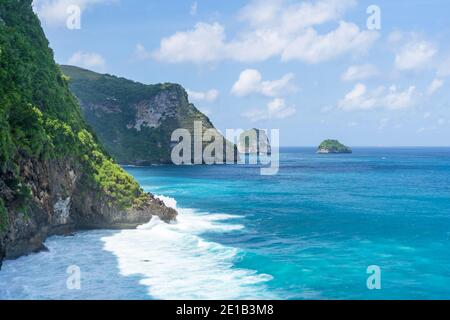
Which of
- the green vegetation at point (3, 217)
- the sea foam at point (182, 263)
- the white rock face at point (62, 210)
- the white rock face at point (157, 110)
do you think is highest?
the white rock face at point (157, 110)

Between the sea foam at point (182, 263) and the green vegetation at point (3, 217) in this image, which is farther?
the sea foam at point (182, 263)

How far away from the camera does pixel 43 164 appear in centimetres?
3331

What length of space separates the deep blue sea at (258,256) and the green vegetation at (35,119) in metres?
5.58

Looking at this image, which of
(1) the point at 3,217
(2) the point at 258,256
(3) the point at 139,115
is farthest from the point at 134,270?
(3) the point at 139,115

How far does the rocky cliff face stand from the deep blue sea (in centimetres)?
9178

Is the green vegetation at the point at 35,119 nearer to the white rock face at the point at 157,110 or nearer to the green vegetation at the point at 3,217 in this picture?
the green vegetation at the point at 3,217

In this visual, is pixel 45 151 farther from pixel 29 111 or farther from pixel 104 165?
pixel 104 165

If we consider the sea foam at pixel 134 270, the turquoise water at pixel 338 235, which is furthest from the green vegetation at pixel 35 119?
the turquoise water at pixel 338 235

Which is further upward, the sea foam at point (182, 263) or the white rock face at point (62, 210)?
the white rock face at point (62, 210)

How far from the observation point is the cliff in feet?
91.7

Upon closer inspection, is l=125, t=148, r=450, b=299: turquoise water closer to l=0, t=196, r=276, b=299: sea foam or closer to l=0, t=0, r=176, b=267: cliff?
l=0, t=196, r=276, b=299: sea foam

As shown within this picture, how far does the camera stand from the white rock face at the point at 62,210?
3562cm
